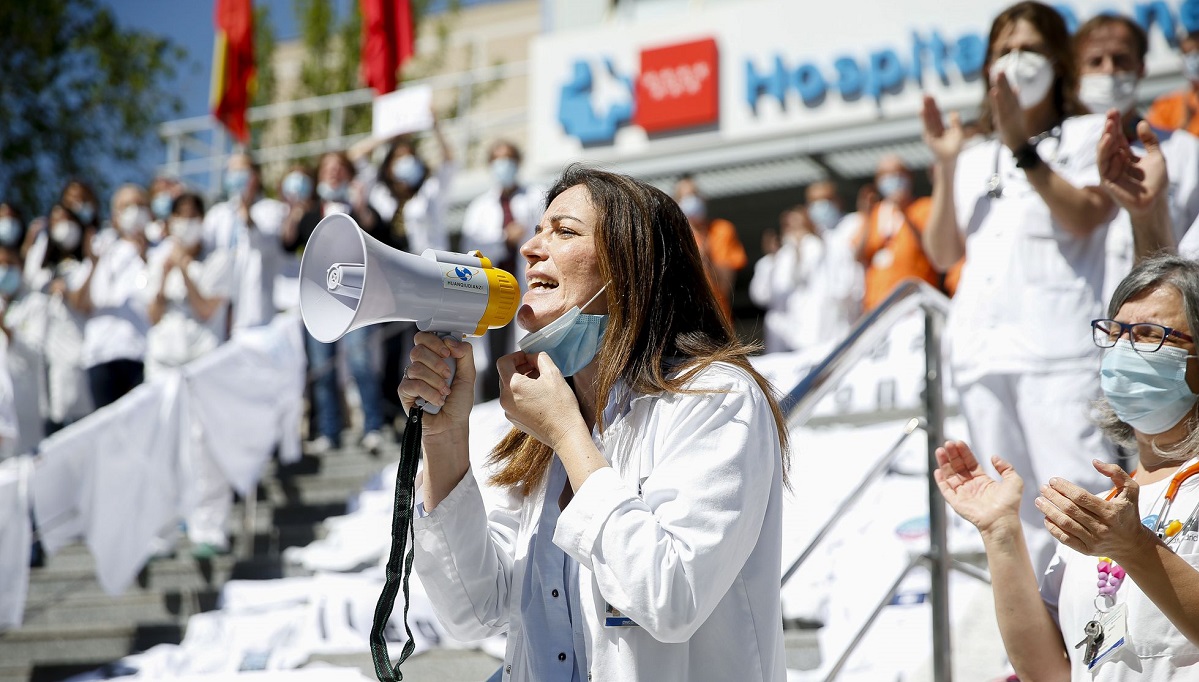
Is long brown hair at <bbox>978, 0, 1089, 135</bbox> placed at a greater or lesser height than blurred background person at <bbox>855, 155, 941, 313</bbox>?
greater

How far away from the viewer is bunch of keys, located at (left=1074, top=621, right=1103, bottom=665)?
7.51 feet

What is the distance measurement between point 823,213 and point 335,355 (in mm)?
3921

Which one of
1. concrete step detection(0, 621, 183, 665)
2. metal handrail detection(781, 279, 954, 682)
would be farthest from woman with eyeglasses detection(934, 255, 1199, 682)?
concrete step detection(0, 621, 183, 665)

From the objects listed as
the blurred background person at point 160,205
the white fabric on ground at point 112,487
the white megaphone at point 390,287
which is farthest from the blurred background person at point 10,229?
the white megaphone at point 390,287

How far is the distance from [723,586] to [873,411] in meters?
4.48

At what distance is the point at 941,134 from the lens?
3922 mm

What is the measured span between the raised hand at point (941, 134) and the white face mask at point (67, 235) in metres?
6.90

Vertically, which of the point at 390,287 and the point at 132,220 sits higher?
the point at 132,220

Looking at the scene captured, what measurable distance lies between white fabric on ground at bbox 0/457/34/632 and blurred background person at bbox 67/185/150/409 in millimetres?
2140

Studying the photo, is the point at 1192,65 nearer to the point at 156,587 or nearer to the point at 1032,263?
the point at 1032,263

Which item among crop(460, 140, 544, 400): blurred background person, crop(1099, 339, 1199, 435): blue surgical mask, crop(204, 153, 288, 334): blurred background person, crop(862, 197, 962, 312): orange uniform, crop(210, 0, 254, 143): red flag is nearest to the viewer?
crop(1099, 339, 1199, 435): blue surgical mask

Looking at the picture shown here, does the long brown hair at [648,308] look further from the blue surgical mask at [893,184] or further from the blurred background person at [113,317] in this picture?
the blurred background person at [113,317]

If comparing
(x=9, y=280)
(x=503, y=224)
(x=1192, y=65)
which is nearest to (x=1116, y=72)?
(x=1192, y=65)

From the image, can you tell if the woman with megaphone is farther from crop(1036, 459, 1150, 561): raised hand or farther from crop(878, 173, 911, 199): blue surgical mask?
crop(878, 173, 911, 199): blue surgical mask
